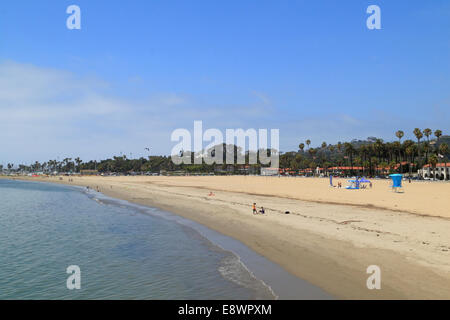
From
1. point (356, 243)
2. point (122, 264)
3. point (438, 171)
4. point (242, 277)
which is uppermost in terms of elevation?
point (438, 171)

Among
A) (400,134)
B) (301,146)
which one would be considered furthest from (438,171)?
(301,146)

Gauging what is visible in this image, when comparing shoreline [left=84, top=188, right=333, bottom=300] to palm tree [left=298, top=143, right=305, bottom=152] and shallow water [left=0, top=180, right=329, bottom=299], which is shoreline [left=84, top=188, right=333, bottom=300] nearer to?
shallow water [left=0, top=180, right=329, bottom=299]

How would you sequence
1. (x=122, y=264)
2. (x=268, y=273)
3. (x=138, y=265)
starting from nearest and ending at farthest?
(x=268, y=273) < (x=138, y=265) < (x=122, y=264)

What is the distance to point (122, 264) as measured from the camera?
13688 mm

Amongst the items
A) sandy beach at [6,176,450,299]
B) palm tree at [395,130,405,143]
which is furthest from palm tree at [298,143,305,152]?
sandy beach at [6,176,450,299]

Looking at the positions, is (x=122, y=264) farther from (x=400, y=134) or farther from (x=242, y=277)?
(x=400, y=134)

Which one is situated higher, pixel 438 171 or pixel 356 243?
pixel 438 171

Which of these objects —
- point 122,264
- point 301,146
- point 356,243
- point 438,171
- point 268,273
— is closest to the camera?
point 268,273

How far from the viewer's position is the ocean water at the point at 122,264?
34.6 ft

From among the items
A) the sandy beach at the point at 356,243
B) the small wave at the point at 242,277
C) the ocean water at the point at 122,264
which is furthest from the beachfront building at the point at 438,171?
the small wave at the point at 242,277

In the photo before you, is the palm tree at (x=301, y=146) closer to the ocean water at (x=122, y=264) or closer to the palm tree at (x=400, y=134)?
the palm tree at (x=400, y=134)
